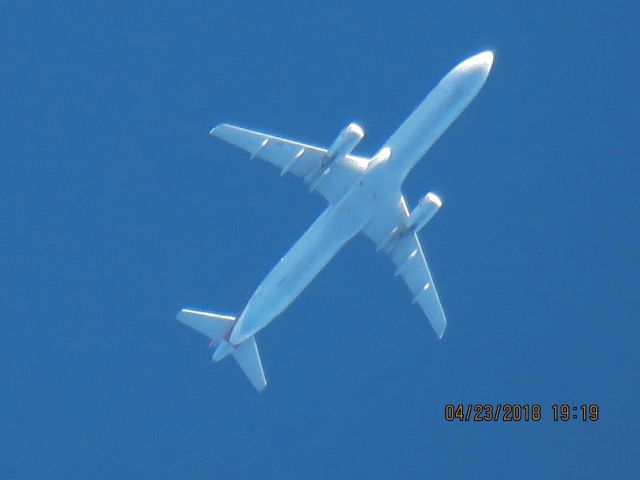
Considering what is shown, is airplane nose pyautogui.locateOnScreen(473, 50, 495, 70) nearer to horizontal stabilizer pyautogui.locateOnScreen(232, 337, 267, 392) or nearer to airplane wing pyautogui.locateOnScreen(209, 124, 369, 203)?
airplane wing pyautogui.locateOnScreen(209, 124, 369, 203)

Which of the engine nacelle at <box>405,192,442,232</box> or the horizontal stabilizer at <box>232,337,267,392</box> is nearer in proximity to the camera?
the engine nacelle at <box>405,192,442,232</box>

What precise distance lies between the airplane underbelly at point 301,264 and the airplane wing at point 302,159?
123cm

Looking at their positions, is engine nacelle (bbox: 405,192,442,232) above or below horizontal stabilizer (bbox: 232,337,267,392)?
above

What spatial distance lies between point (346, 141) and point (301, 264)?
6587 mm

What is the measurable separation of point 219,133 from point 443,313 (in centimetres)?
1667

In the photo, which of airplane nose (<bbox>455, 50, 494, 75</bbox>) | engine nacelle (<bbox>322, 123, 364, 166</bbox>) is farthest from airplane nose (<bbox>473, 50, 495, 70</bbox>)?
engine nacelle (<bbox>322, 123, 364, 166</bbox>)

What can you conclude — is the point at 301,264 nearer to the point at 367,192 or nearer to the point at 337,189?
the point at 337,189

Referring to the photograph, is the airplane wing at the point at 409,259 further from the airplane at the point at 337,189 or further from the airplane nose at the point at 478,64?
the airplane nose at the point at 478,64

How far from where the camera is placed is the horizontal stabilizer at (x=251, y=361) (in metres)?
52.1

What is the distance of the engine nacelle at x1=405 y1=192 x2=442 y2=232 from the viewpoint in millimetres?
50219

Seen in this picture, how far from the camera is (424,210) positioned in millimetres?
50469

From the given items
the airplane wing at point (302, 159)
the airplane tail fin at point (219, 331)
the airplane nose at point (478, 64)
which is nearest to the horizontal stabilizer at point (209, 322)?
the airplane tail fin at point (219, 331)

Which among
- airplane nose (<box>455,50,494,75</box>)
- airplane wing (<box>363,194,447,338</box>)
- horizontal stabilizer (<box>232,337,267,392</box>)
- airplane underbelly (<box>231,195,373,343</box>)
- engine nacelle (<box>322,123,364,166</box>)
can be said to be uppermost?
airplane nose (<box>455,50,494,75</box>)

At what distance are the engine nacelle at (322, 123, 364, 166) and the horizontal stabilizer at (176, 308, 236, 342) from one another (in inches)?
413
